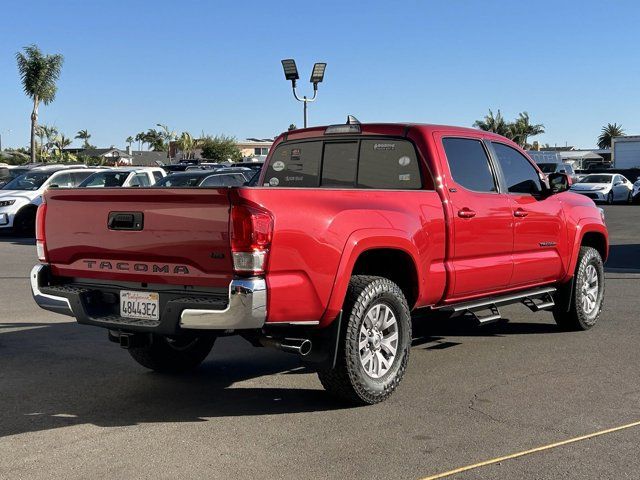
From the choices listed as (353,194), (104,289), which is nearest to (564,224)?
(353,194)

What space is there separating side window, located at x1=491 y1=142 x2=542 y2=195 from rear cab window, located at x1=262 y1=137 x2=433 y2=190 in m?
1.21

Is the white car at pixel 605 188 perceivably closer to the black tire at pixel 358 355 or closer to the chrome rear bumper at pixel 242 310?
the black tire at pixel 358 355

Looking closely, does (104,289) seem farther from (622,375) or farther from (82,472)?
(622,375)

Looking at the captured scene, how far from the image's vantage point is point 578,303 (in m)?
8.14

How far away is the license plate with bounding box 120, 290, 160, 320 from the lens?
520 cm

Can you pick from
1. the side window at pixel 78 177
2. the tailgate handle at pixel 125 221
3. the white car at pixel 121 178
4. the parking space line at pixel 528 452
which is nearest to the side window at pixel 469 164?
the parking space line at pixel 528 452

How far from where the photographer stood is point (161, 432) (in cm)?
503

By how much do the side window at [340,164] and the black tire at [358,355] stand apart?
4.57 ft

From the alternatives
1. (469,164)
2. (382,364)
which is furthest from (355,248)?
(469,164)

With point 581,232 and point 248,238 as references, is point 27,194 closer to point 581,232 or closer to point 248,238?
point 581,232

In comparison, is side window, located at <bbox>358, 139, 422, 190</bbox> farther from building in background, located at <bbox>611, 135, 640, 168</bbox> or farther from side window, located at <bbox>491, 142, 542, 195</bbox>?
building in background, located at <bbox>611, 135, 640, 168</bbox>

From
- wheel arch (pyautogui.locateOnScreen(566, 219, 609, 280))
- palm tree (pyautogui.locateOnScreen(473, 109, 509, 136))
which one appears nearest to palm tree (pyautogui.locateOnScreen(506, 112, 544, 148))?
palm tree (pyautogui.locateOnScreen(473, 109, 509, 136))

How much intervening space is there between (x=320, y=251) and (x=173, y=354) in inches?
78.8

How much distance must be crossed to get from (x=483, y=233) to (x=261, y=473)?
127 inches
